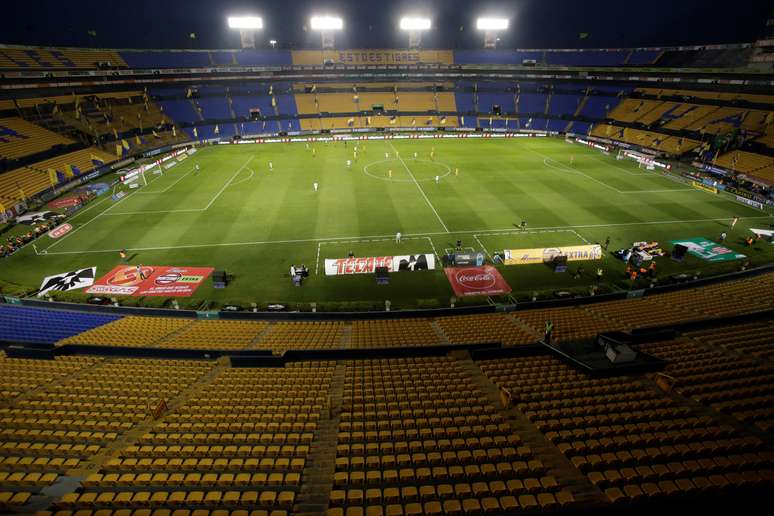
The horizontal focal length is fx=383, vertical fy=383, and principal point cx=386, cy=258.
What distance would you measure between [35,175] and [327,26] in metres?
68.4

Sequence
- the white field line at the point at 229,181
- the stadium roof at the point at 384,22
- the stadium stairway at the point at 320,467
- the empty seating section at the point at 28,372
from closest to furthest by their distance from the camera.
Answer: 1. the stadium stairway at the point at 320,467
2. the empty seating section at the point at 28,372
3. the white field line at the point at 229,181
4. the stadium roof at the point at 384,22

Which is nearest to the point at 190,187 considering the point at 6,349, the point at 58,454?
the point at 6,349

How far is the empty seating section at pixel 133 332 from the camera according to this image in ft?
62.4

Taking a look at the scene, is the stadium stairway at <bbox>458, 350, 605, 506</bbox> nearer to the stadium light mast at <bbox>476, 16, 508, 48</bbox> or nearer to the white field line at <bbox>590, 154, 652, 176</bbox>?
the white field line at <bbox>590, 154, 652, 176</bbox>

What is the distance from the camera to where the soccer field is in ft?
95.4

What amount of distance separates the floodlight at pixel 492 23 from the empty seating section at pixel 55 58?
79.4 m

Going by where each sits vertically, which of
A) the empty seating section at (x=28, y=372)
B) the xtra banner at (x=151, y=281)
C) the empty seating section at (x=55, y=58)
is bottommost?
the xtra banner at (x=151, y=281)

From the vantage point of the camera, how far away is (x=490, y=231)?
118 feet

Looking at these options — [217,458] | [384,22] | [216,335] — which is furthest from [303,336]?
[384,22]

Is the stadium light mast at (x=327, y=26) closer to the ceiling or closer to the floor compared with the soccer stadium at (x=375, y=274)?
closer to the ceiling

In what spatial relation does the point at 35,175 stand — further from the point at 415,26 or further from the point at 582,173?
the point at 415,26

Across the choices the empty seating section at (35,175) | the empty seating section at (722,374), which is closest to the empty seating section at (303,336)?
the empty seating section at (722,374)

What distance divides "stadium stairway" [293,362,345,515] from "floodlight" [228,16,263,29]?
3836 inches

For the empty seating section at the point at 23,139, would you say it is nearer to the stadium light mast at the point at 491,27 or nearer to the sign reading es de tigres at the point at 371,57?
the sign reading es de tigres at the point at 371,57
